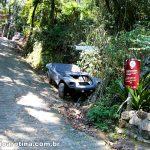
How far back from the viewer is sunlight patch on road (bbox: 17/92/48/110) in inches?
421

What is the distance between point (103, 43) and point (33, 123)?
457cm

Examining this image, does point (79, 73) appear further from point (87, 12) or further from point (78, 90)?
point (87, 12)

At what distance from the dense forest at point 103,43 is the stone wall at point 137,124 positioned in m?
0.41

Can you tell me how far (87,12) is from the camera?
65.6 ft

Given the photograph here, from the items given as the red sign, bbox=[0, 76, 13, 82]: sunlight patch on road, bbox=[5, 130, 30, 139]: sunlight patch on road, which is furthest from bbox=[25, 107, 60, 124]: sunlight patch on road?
bbox=[0, 76, 13, 82]: sunlight patch on road

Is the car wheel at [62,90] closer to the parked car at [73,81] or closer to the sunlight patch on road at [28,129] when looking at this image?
the parked car at [73,81]

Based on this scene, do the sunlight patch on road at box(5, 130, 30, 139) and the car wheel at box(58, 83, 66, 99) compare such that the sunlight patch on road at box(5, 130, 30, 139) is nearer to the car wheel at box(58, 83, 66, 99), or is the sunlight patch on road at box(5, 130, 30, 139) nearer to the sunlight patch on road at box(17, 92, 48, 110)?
the sunlight patch on road at box(17, 92, 48, 110)

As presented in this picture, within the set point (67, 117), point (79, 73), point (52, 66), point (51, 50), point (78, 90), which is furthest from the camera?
point (51, 50)

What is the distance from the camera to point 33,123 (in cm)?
897

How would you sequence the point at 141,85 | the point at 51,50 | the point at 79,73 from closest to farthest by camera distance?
the point at 141,85 → the point at 79,73 → the point at 51,50

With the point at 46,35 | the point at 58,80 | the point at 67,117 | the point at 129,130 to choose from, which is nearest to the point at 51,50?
the point at 46,35

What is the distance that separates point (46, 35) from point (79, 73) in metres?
6.46

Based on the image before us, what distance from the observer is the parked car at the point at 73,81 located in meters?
11.4

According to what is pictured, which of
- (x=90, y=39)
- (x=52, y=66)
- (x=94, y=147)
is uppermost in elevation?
(x=90, y=39)
